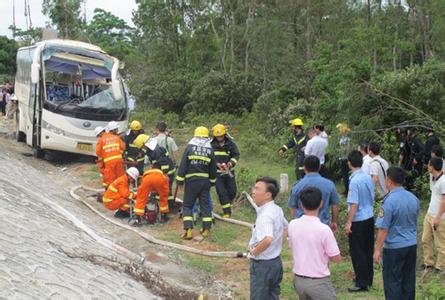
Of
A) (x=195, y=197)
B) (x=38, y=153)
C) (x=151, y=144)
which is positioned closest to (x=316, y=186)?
(x=195, y=197)

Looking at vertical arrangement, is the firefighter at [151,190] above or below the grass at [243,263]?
above

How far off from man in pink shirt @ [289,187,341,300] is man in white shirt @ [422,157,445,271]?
8.06 feet

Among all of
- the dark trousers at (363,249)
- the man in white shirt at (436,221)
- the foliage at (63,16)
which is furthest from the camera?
the foliage at (63,16)

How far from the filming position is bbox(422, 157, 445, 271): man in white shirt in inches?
244

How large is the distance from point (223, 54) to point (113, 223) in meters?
18.5

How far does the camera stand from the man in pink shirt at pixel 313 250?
4.24m

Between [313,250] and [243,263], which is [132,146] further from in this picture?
[313,250]

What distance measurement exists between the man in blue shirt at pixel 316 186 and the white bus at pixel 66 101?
818 centimetres

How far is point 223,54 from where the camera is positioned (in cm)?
2623

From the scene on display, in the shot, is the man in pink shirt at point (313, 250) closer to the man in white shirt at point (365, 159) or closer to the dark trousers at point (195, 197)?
the man in white shirt at point (365, 159)

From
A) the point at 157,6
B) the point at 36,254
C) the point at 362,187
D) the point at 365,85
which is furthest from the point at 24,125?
the point at 157,6

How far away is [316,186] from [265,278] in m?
1.32

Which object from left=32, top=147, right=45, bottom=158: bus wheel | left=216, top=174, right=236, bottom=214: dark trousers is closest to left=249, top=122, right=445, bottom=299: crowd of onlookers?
left=216, top=174, right=236, bottom=214: dark trousers

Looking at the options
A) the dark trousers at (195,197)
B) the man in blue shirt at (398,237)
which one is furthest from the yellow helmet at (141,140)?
the man in blue shirt at (398,237)
